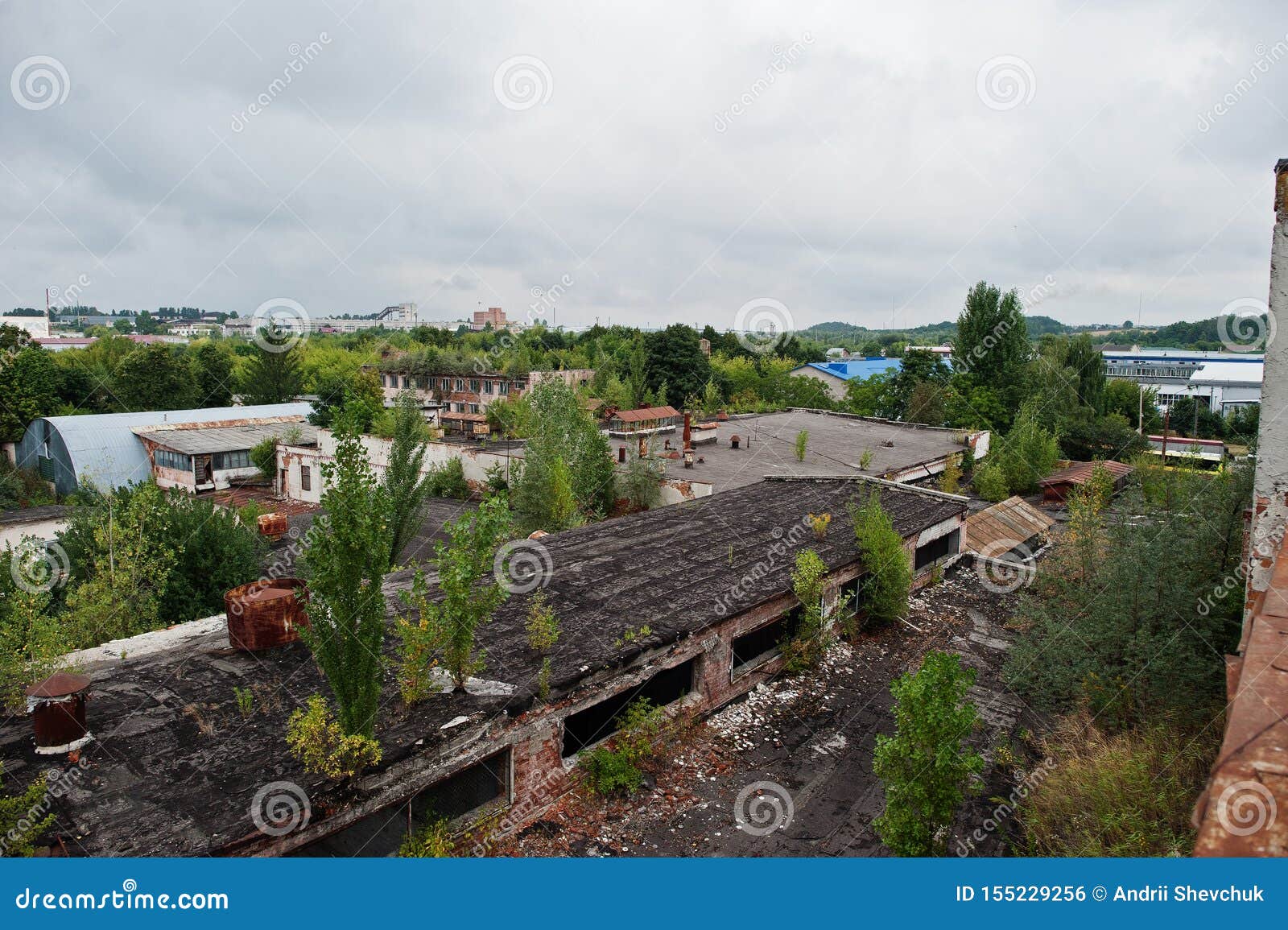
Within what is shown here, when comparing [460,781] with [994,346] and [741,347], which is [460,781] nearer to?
[994,346]

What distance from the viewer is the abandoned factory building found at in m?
5.81

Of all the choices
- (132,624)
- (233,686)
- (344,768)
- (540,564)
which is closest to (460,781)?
(344,768)

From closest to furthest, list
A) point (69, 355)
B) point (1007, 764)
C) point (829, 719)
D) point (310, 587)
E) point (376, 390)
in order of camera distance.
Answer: point (310, 587)
point (1007, 764)
point (829, 719)
point (376, 390)
point (69, 355)

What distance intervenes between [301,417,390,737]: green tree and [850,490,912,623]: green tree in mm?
9464

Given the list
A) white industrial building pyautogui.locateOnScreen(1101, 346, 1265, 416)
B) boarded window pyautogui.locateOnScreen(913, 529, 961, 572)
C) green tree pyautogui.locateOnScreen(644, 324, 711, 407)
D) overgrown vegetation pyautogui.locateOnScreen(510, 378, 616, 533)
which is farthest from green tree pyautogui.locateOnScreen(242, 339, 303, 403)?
white industrial building pyautogui.locateOnScreen(1101, 346, 1265, 416)

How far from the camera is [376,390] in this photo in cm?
4159

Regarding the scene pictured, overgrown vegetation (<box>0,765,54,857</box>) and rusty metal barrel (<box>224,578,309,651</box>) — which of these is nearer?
overgrown vegetation (<box>0,765,54,857</box>)

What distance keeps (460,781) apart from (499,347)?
59764 mm

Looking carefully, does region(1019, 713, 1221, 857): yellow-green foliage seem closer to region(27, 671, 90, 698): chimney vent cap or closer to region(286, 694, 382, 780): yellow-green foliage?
region(286, 694, 382, 780): yellow-green foliage

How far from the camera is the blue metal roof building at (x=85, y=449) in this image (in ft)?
112

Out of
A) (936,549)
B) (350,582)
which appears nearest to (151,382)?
(936,549)

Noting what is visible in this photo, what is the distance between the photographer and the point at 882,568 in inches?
530

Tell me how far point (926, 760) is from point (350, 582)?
493cm

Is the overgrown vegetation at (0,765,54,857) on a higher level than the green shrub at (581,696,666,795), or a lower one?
higher
